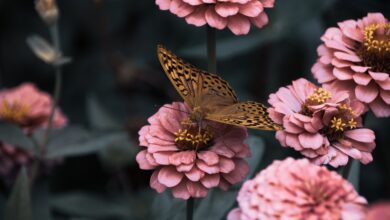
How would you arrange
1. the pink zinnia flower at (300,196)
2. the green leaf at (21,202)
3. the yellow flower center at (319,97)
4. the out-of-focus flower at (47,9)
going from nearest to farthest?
the pink zinnia flower at (300,196) → the yellow flower center at (319,97) → the green leaf at (21,202) → the out-of-focus flower at (47,9)

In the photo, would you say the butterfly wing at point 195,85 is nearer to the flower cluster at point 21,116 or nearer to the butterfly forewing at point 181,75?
the butterfly forewing at point 181,75

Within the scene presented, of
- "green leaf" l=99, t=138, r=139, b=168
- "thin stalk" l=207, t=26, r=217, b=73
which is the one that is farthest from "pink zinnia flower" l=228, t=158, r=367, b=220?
"green leaf" l=99, t=138, r=139, b=168

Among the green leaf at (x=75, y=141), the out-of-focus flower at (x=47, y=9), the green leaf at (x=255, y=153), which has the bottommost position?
the green leaf at (x=75, y=141)

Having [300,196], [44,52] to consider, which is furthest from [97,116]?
[300,196]

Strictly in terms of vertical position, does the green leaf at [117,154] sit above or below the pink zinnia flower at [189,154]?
below

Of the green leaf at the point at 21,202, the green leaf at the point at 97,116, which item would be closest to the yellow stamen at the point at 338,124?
the green leaf at the point at 21,202

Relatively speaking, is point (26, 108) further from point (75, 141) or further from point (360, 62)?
point (360, 62)

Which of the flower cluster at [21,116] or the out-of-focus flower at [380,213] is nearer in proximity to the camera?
the out-of-focus flower at [380,213]

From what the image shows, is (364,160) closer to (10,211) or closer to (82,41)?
(10,211)

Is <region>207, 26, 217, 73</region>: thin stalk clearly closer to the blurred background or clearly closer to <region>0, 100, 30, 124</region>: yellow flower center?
the blurred background
